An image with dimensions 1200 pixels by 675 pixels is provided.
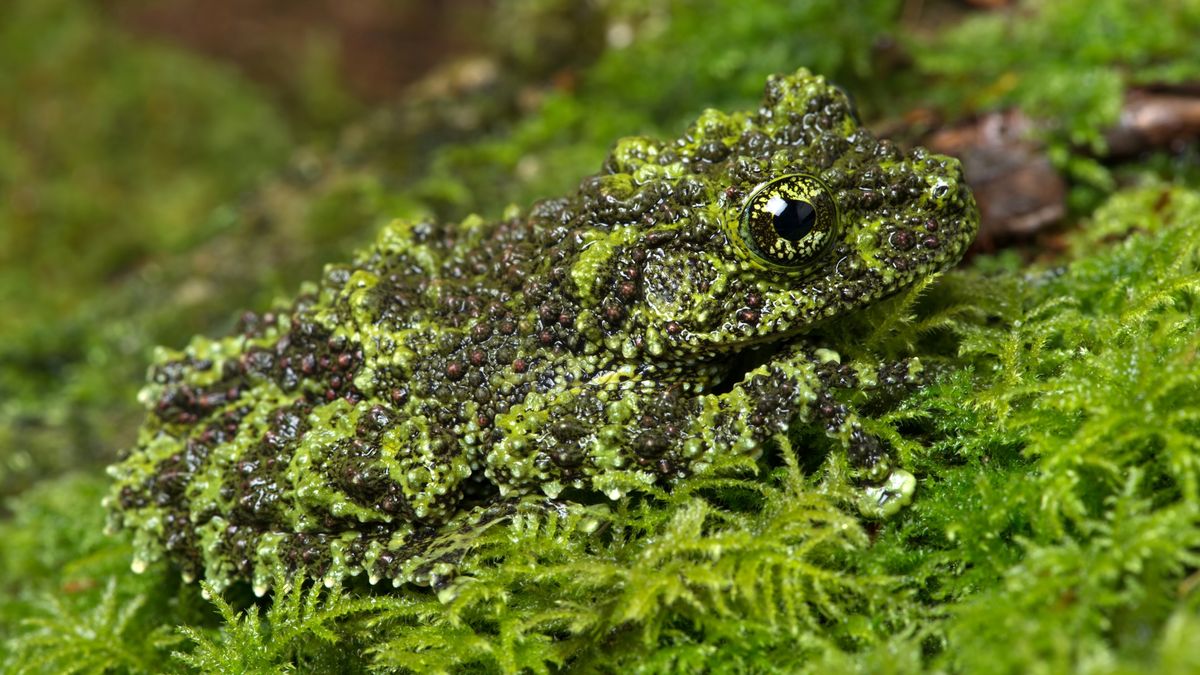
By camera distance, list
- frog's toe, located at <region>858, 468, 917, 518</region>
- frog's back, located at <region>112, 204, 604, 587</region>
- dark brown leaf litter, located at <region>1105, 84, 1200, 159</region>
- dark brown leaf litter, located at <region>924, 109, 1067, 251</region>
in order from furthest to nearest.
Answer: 1. dark brown leaf litter, located at <region>1105, 84, 1200, 159</region>
2. dark brown leaf litter, located at <region>924, 109, 1067, 251</region>
3. frog's back, located at <region>112, 204, 604, 587</region>
4. frog's toe, located at <region>858, 468, 917, 518</region>

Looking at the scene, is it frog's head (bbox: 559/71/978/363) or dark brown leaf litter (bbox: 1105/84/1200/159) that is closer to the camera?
frog's head (bbox: 559/71/978/363)

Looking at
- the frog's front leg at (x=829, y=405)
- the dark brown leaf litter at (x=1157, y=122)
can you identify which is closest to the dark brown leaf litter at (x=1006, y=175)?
the dark brown leaf litter at (x=1157, y=122)

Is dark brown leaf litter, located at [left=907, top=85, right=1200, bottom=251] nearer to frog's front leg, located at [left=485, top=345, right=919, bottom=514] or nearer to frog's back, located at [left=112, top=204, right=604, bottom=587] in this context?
frog's front leg, located at [left=485, top=345, right=919, bottom=514]

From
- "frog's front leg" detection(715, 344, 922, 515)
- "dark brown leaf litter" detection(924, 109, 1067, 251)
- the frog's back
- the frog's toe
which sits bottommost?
the frog's toe

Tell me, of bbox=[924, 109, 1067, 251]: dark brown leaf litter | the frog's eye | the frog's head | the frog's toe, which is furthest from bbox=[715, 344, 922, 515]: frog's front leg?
bbox=[924, 109, 1067, 251]: dark brown leaf litter

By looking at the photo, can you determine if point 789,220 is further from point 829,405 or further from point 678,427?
point 678,427

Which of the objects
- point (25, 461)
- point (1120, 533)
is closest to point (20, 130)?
point (25, 461)

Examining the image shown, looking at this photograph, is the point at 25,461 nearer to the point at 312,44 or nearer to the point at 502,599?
the point at 502,599

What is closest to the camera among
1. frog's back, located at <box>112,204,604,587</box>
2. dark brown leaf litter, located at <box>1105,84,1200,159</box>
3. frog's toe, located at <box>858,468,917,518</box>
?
frog's toe, located at <box>858,468,917,518</box>

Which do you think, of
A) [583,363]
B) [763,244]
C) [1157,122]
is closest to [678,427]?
[583,363]
